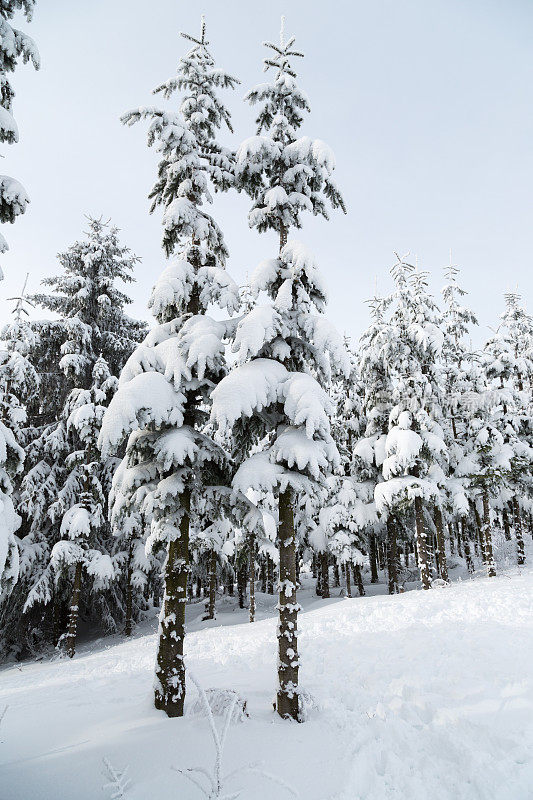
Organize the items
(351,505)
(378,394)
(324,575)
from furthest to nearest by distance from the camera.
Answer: (324,575), (351,505), (378,394)

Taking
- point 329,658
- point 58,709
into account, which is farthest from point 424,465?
point 58,709

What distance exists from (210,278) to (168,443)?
4.31 meters

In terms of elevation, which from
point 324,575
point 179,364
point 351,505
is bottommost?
point 324,575

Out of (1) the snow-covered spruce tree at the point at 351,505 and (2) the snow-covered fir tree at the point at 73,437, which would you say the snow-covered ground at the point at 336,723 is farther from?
(1) the snow-covered spruce tree at the point at 351,505

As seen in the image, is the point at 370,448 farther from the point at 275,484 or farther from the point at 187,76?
the point at 187,76

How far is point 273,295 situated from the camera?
1158 cm

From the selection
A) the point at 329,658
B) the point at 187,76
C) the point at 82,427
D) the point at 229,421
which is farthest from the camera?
the point at 82,427

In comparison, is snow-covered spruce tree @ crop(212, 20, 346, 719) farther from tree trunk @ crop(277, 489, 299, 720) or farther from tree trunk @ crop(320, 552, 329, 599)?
tree trunk @ crop(320, 552, 329, 599)

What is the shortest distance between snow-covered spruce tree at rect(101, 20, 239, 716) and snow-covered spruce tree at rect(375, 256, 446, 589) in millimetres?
12576

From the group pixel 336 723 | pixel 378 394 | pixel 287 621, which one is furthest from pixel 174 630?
pixel 378 394

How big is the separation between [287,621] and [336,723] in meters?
1.98

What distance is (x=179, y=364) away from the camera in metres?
10.2

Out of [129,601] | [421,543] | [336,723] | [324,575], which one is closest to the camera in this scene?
[336,723]

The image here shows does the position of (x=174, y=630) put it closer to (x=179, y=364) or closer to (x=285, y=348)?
(x=179, y=364)
